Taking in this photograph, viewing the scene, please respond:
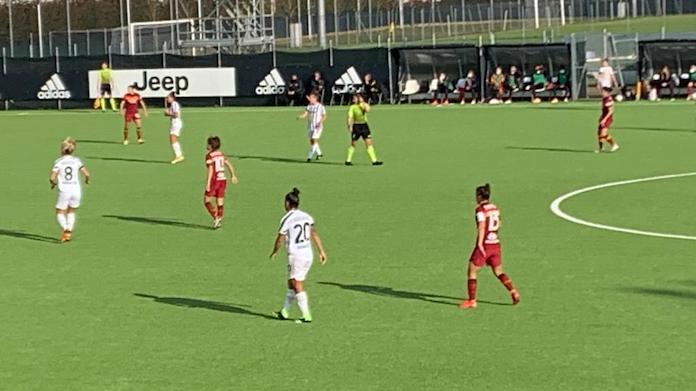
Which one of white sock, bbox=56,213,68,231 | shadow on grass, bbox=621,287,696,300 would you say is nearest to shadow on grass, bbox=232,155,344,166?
white sock, bbox=56,213,68,231

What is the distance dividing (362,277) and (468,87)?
1493 inches

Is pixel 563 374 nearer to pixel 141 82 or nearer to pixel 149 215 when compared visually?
pixel 149 215

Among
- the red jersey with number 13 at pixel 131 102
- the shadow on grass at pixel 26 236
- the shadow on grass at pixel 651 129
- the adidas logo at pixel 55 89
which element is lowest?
the shadow on grass at pixel 26 236

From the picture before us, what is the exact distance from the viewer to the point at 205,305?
61.9ft

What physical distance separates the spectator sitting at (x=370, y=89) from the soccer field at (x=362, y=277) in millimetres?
18062

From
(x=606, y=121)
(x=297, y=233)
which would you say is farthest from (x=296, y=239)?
(x=606, y=121)

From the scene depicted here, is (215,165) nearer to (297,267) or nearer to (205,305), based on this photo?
(205,305)

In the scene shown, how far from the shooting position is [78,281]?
21.0 metres

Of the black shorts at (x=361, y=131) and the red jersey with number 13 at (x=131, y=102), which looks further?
the red jersey with number 13 at (x=131, y=102)

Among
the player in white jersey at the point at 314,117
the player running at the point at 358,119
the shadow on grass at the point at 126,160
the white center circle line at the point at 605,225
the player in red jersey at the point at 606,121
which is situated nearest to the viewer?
the white center circle line at the point at 605,225

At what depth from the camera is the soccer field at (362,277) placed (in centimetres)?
1516

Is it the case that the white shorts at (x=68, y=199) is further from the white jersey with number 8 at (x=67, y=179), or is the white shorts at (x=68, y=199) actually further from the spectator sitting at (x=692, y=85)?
the spectator sitting at (x=692, y=85)

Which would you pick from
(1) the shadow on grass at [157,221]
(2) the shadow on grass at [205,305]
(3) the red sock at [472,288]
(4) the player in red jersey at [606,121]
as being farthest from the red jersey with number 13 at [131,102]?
(3) the red sock at [472,288]

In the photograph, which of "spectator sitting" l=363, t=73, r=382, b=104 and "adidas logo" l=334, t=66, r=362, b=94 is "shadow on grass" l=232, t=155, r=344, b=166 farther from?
"adidas logo" l=334, t=66, r=362, b=94
